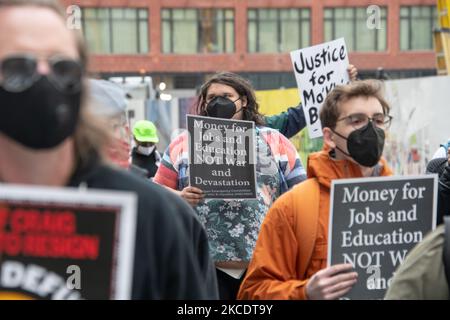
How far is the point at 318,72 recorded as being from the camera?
7.41 meters

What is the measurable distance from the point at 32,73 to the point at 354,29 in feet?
220

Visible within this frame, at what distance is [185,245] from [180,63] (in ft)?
221

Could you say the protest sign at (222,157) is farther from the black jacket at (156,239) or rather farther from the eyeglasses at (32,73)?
the eyeglasses at (32,73)

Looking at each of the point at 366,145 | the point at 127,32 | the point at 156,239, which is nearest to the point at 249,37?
the point at 127,32

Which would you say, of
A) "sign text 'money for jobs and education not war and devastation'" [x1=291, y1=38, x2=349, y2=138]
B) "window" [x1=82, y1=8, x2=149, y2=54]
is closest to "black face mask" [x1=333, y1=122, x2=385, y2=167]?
"sign text 'money for jobs and education not war and devastation'" [x1=291, y1=38, x2=349, y2=138]

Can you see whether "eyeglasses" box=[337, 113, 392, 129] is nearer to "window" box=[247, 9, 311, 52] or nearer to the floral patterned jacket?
the floral patterned jacket

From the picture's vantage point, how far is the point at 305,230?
3.58 meters

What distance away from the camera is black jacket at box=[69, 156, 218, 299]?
214 cm

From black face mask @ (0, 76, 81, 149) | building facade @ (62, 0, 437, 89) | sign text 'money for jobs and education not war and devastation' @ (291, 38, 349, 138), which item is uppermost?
building facade @ (62, 0, 437, 89)

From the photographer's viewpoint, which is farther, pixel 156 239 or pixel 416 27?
pixel 416 27

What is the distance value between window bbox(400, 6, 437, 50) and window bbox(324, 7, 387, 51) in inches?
54.3

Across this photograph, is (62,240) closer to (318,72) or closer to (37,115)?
(37,115)
